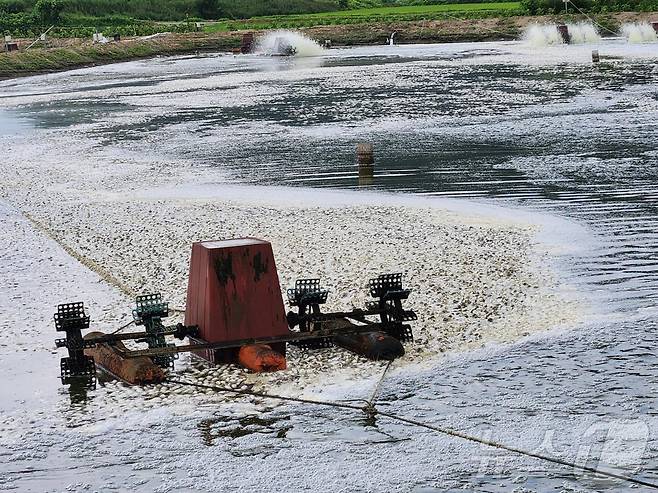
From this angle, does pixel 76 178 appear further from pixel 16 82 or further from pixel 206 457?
pixel 16 82

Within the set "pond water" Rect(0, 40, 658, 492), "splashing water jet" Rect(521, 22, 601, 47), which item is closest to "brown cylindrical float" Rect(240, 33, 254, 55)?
"splashing water jet" Rect(521, 22, 601, 47)

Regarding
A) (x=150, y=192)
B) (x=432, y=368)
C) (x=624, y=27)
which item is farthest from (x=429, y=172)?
(x=624, y=27)

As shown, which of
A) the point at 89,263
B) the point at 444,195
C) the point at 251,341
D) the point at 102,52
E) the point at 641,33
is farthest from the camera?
the point at 102,52

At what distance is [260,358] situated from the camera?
30.0 feet

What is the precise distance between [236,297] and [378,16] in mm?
91408

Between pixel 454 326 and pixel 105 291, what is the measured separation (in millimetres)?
3941

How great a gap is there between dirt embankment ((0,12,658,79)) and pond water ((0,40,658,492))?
23.8 metres

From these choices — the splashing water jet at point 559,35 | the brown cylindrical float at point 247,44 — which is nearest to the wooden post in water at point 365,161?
the splashing water jet at point 559,35

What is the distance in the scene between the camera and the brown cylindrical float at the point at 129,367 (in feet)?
29.8

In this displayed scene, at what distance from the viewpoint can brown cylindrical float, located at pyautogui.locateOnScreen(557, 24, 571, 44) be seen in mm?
72312

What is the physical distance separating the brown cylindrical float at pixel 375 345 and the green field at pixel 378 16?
3126 inches

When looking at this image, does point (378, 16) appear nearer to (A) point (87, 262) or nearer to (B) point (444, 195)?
(B) point (444, 195)

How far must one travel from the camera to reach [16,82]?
2231 inches

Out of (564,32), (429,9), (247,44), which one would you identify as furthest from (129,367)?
(429,9)
